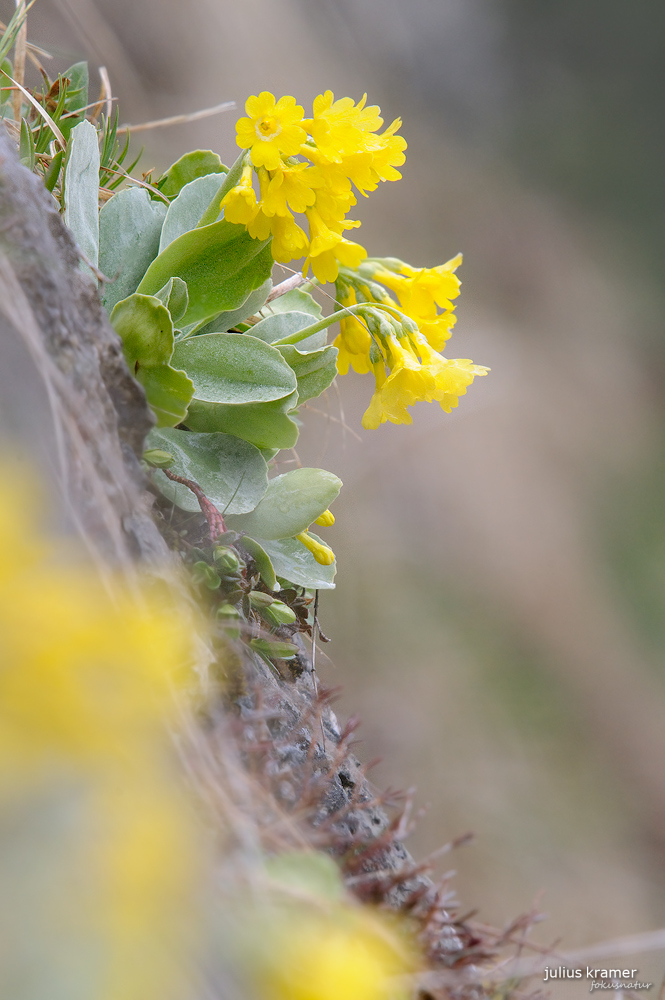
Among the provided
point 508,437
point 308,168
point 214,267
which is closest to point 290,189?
point 308,168

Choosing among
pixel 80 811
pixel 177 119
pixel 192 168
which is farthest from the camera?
pixel 177 119

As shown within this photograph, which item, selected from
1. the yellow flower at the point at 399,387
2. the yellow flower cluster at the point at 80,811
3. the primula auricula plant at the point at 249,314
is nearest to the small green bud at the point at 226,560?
the primula auricula plant at the point at 249,314

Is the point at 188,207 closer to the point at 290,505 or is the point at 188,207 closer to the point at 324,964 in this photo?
the point at 290,505

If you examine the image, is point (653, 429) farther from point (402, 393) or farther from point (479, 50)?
point (402, 393)

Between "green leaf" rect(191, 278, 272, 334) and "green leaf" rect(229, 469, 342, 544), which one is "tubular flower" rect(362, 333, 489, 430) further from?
"green leaf" rect(191, 278, 272, 334)

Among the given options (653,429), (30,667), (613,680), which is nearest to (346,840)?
(30,667)

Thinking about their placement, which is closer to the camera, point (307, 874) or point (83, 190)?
point (307, 874)

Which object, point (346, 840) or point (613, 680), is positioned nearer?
point (346, 840)
